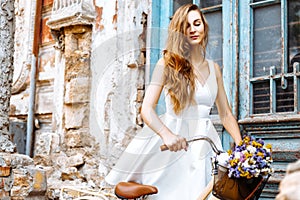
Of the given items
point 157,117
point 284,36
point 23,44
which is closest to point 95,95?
point 23,44

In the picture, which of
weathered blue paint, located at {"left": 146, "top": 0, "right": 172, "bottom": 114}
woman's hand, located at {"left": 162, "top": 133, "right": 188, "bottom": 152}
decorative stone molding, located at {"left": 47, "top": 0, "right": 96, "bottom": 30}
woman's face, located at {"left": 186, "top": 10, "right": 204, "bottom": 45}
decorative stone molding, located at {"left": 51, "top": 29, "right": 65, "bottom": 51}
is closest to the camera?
woman's hand, located at {"left": 162, "top": 133, "right": 188, "bottom": 152}

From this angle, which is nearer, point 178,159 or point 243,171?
point 243,171

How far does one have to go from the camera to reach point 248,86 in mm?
4051

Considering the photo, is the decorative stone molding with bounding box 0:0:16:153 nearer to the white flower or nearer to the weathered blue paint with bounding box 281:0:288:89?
the weathered blue paint with bounding box 281:0:288:89

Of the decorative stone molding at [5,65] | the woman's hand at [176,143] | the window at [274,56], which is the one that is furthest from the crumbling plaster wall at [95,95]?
the woman's hand at [176,143]

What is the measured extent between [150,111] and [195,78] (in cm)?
38

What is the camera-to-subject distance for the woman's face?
3072 mm

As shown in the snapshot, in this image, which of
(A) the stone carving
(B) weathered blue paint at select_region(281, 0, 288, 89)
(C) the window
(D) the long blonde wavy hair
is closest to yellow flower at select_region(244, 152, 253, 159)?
(D) the long blonde wavy hair

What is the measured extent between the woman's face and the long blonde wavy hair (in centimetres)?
2

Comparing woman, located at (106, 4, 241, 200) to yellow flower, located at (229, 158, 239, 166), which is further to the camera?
woman, located at (106, 4, 241, 200)

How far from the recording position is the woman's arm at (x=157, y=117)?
2623 millimetres

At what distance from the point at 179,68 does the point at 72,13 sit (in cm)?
253

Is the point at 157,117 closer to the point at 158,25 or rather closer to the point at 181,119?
the point at 181,119

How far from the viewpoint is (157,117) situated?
2.81 metres
